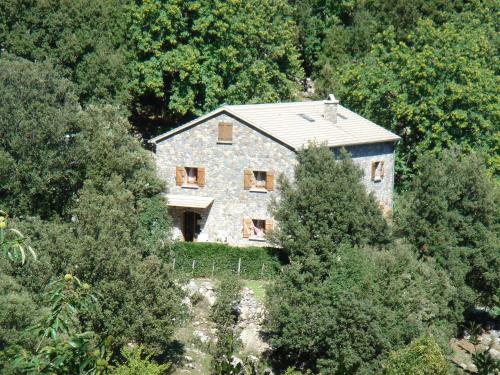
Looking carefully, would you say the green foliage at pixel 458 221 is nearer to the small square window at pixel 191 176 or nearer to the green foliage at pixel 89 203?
the small square window at pixel 191 176

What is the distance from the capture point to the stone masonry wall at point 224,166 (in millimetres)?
43000

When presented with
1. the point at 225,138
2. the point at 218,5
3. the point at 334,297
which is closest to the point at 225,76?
the point at 218,5

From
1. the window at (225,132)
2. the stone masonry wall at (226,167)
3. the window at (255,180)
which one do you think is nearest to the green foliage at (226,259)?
the stone masonry wall at (226,167)

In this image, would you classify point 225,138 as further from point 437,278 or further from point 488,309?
point 488,309

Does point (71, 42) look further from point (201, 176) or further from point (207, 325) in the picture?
point (207, 325)

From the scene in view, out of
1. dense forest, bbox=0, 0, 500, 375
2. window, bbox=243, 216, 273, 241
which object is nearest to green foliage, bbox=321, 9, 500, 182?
dense forest, bbox=0, 0, 500, 375

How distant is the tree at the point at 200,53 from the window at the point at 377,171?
8.49 meters

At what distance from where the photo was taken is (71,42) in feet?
165

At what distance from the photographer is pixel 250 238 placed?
43.3 metres

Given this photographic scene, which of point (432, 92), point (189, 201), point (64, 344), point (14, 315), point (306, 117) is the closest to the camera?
point (64, 344)

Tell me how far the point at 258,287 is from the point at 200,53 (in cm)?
1858

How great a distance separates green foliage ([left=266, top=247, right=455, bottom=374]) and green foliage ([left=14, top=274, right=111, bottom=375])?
26.5 metres

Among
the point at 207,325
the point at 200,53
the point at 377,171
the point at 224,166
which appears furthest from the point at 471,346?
the point at 200,53

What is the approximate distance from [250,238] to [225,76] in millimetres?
13294
